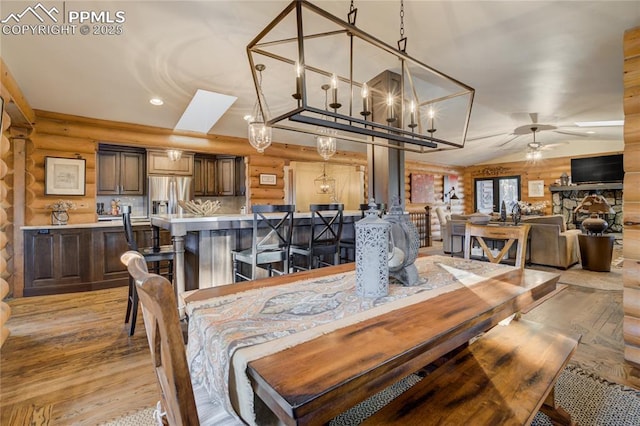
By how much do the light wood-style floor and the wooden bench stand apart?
1.04 metres

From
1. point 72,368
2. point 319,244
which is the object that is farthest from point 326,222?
point 72,368

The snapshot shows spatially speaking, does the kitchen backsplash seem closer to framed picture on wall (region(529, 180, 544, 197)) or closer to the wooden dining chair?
the wooden dining chair

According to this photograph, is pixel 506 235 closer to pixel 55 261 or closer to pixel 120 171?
pixel 55 261

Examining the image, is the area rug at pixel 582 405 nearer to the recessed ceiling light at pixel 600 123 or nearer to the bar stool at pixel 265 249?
the bar stool at pixel 265 249

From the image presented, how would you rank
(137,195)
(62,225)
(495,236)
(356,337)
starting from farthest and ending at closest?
(137,195), (62,225), (495,236), (356,337)

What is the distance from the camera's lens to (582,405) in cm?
169

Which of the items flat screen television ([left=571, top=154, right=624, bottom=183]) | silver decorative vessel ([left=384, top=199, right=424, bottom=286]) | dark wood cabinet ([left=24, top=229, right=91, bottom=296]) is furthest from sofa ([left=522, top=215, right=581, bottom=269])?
dark wood cabinet ([left=24, top=229, right=91, bottom=296])

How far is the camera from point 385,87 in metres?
3.54

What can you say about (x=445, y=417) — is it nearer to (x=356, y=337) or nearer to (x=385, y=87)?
(x=356, y=337)

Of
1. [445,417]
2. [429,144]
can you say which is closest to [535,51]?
[429,144]

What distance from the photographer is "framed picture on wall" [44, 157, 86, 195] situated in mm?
4000

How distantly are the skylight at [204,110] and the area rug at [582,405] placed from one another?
3.65m

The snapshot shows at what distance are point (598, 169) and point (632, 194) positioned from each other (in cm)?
776

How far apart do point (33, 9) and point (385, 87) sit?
10.8 feet
